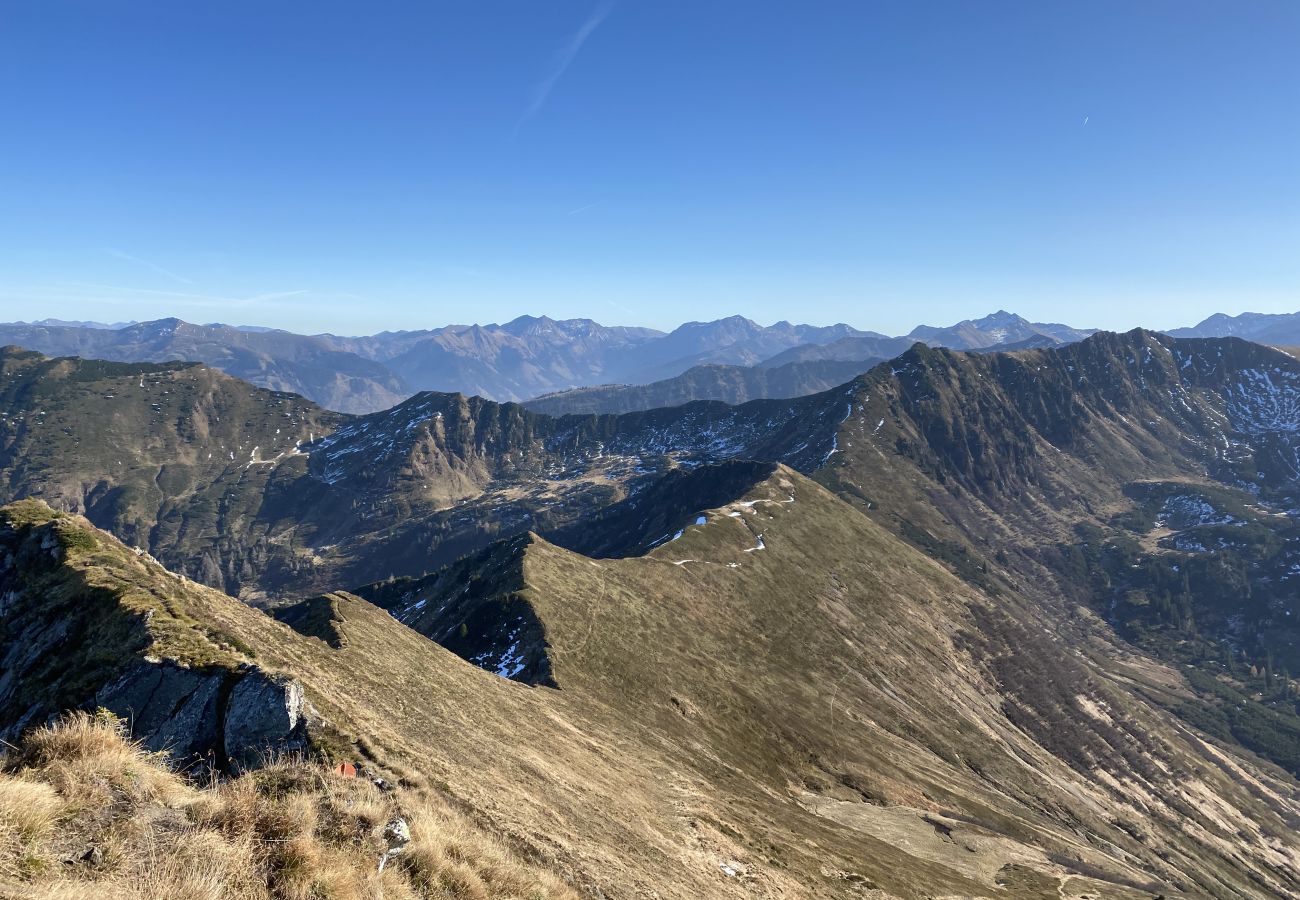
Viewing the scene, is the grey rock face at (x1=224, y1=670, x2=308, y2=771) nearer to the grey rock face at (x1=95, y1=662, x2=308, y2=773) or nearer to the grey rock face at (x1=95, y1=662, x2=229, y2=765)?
the grey rock face at (x1=95, y1=662, x2=308, y2=773)

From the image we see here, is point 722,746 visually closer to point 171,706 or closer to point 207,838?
point 171,706

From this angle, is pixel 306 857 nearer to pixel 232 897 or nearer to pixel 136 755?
pixel 232 897

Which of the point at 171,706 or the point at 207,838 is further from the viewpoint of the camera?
the point at 171,706

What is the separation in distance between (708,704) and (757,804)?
34915 millimetres

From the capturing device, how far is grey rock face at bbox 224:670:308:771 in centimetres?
2338

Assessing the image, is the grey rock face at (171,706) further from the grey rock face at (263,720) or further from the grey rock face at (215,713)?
the grey rock face at (263,720)

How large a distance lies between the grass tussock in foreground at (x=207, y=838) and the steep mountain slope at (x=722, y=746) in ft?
24.4

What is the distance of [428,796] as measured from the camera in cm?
2638

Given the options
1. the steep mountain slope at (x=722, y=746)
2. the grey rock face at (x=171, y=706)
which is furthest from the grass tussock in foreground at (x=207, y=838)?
the steep mountain slope at (x=722, y=746)

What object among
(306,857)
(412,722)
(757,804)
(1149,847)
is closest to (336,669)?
(412,722)

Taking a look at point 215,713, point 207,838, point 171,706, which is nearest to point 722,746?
point 171,706

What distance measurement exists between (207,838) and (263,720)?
12440mm

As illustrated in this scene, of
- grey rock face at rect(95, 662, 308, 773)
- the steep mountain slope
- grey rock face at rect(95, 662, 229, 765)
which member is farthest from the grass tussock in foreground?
the steep mountain slope

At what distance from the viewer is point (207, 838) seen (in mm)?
13453
